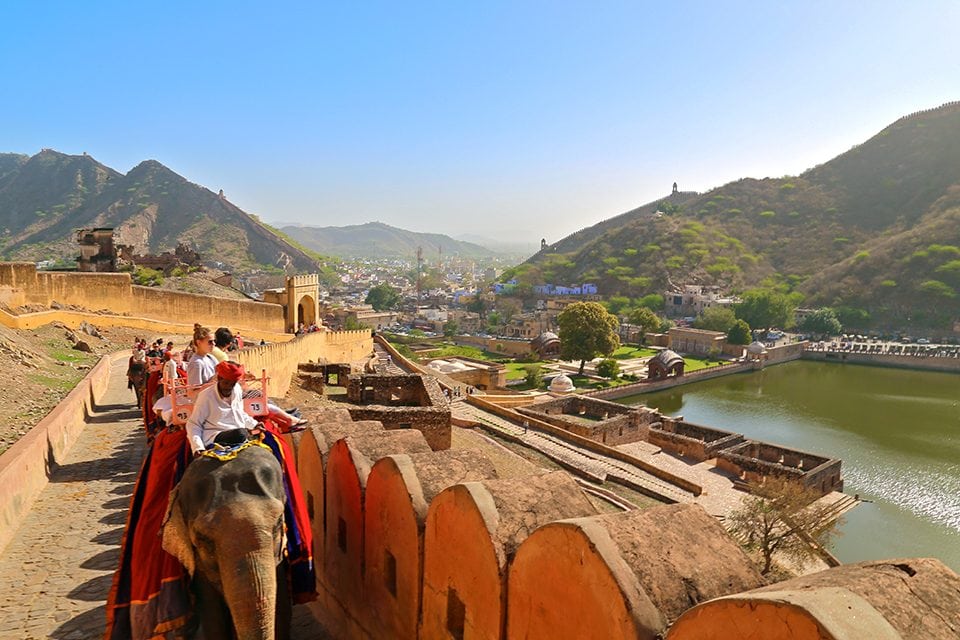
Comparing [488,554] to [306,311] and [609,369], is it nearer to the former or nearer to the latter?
[306,311]

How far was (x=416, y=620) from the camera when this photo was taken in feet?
13.7

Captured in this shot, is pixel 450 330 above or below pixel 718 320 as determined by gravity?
below

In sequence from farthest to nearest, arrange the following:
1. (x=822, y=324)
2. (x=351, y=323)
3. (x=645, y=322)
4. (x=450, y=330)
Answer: (x=450, y=330) → (x=351, y=323) → (x=822, y=324) → (x=645, y=322)

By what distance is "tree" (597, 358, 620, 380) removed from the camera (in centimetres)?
4675

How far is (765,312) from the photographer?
69812mm

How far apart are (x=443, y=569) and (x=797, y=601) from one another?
7.81ft

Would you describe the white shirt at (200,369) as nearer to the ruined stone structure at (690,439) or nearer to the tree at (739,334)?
the ruined stone structure at (690,439)

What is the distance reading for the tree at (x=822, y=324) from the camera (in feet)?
229

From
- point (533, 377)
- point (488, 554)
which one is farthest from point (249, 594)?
point (533, 377)

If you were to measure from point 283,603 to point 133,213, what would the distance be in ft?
459

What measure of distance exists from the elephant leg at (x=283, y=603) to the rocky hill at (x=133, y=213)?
117861mm

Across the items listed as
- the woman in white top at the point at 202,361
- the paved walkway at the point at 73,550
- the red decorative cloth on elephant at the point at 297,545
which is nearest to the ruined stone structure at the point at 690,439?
the paved walkway at the point at 73,550

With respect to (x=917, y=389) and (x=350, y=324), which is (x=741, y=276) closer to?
(x=917, y=389)

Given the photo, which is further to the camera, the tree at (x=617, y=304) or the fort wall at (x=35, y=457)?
the tree at (x=617, y=304)
